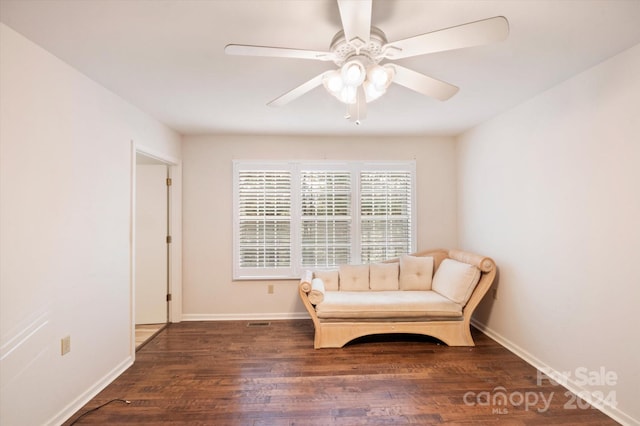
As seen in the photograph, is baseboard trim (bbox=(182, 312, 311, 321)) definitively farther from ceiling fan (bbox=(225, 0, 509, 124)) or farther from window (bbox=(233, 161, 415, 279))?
ceiling fan (bbox=(225, 0, 509, 124))

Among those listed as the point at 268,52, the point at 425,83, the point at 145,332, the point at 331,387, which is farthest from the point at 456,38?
the point at 145,332

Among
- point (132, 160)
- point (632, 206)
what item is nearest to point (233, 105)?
point (132, 160)

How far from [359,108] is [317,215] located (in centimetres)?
242

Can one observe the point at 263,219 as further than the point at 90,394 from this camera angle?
Yes

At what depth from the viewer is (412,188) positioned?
4277 millimetres

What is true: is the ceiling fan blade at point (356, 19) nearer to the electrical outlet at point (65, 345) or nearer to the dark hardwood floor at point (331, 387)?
the dark hardwood floor at point (331, 387)

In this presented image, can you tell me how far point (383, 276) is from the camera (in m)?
3.83

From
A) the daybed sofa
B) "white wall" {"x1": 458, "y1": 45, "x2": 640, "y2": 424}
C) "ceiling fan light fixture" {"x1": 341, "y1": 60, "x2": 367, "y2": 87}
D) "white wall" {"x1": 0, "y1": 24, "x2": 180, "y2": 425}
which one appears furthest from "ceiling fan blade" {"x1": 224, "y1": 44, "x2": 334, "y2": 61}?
the daybed sofa

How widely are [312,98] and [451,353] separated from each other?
280cm

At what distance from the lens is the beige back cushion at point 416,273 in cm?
376

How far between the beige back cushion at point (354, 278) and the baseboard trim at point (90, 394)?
2311 mm

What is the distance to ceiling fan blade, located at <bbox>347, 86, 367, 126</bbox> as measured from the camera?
1811mm

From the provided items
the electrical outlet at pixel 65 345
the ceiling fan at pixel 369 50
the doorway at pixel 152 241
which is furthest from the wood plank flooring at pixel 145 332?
the ceiling fan at pixel 369 50

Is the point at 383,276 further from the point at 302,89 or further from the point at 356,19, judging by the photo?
the point at 356,19
